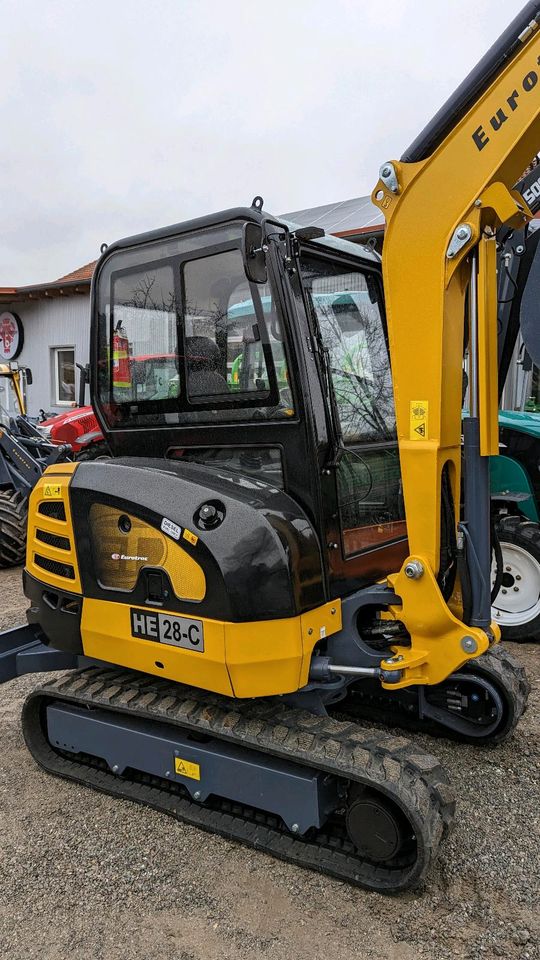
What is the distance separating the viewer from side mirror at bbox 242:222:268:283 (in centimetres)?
263

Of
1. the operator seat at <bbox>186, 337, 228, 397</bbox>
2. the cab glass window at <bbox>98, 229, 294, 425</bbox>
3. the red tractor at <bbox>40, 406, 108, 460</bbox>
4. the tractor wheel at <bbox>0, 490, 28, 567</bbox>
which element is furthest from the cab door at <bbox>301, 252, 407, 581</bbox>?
the red tractor at <bbox>40, 406, 108, 460</bbox>

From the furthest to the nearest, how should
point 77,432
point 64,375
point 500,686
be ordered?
point 64,375, point 77,432, point 500,686

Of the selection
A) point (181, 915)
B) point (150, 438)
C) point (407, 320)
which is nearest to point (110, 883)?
point (181, 915)

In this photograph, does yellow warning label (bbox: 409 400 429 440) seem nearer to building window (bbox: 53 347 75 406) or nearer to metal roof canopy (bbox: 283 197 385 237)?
metal roof canopy (bbox: 283 197 385 237)

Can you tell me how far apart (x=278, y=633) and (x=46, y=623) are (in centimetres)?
132

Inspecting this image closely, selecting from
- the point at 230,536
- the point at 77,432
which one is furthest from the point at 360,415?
the point at 77,432

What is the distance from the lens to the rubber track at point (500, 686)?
3.56 meters

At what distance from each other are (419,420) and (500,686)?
5.01ft

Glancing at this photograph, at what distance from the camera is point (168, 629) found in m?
2.96

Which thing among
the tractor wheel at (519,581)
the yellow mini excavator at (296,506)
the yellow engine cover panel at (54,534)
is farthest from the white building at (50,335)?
the yellow mini excavator at (296,506)

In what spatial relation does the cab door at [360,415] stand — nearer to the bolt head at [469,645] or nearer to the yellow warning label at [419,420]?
the yellow warning label at [419,420]

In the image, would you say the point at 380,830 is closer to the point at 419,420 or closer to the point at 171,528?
the point at 171,528

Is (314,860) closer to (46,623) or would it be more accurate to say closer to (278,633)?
(278,633)

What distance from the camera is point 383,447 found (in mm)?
3318
